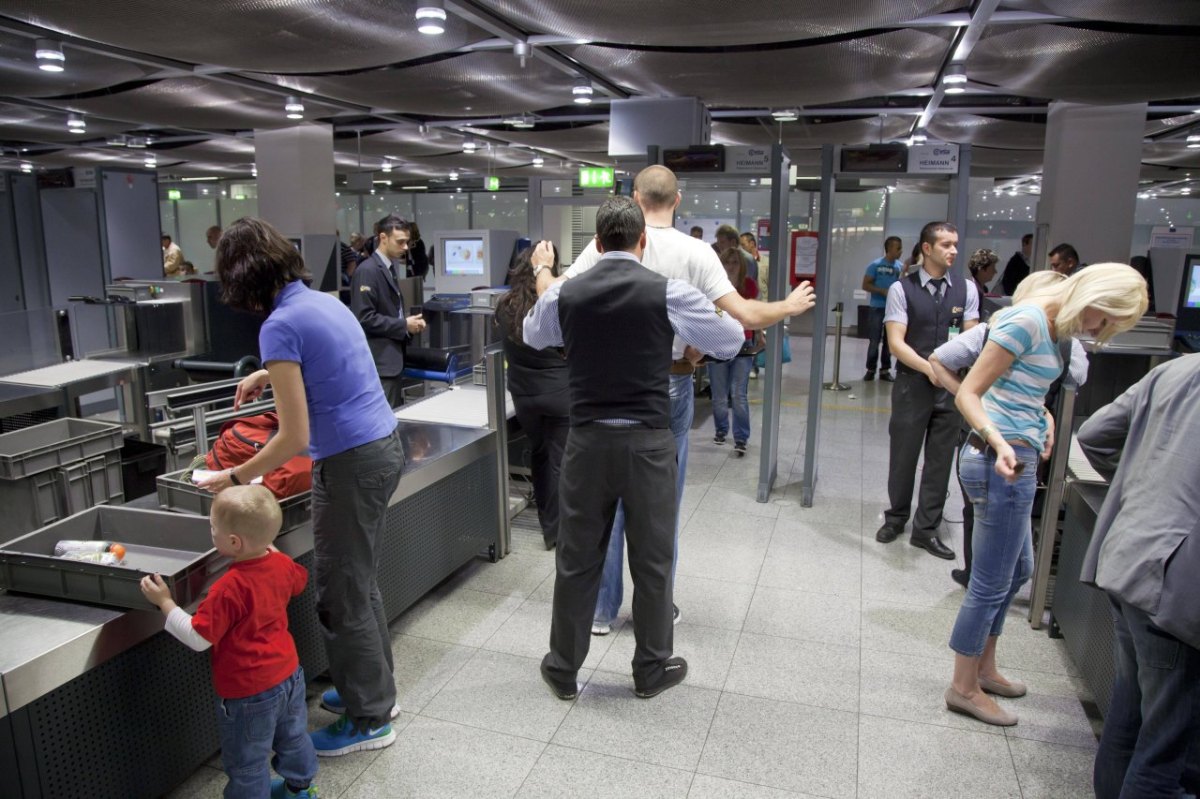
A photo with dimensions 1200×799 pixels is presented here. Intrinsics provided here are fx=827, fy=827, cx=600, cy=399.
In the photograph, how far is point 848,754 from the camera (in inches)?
103

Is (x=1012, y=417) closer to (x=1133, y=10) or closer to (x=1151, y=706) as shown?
(x=1151, y=706)

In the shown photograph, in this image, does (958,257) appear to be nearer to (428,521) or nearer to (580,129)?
(428,521)

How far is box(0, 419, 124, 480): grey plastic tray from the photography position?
110 inches

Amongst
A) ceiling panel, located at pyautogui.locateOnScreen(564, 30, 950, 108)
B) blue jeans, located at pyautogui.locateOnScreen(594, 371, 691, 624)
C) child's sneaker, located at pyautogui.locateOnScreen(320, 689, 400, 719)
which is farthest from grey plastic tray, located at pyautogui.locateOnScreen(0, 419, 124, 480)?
ceiling panel, located at pyautogui.locateOnScreen(564, 30, 950, 108)

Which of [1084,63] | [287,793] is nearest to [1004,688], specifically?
[287,793]

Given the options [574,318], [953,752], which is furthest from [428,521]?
[953,752]

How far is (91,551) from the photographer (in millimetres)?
2357

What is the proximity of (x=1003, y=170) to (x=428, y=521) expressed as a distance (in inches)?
545

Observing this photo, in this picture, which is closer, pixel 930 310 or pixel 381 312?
pixel 930 310

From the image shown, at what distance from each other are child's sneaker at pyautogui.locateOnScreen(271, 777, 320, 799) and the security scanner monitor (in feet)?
20.2

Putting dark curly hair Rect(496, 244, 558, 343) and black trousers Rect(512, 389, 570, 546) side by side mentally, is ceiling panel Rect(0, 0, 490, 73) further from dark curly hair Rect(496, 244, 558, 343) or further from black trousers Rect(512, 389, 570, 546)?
black trousers Rect(512, 389, 570, 546)

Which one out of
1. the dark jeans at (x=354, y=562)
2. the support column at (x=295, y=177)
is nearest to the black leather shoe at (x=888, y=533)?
the dark jeans at (x=354, y=562)

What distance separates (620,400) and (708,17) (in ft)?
8.29

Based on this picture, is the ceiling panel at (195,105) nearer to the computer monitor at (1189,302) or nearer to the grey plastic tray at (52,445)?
the grey plastic tray at (52,445)
